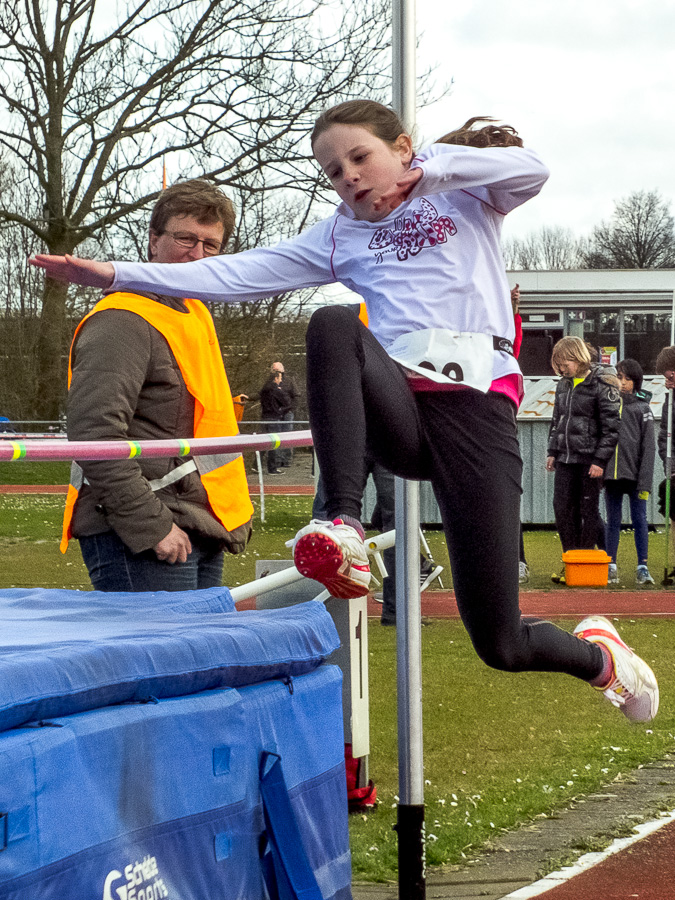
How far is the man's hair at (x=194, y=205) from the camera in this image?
3729 millimetres

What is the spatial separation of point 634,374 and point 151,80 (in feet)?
37.3

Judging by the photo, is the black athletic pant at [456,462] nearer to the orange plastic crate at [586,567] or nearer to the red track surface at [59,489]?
the orange plastic crate at [586,567]

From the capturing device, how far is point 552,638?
3166 mm

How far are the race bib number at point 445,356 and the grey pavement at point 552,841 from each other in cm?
161

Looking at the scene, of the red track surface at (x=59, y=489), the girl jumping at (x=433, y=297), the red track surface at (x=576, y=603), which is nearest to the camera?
the girl jumping at (x=433, y=297)

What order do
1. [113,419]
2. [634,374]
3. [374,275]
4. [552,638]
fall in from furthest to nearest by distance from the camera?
[634,374] < [113,419] < [552,638] < [374,275]

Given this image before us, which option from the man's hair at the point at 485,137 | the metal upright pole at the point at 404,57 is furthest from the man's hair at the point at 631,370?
the man's hair at the point at 485,137

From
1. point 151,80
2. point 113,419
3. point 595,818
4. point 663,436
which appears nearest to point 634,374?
point 663,436

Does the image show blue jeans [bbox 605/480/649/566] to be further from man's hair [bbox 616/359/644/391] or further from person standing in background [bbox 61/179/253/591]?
person standing in background [bbox 61/179/253/591]

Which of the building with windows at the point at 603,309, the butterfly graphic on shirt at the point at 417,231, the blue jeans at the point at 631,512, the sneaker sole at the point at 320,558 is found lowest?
the blue jeans at the point at 631,512

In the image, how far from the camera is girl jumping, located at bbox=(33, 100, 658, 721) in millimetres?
2752

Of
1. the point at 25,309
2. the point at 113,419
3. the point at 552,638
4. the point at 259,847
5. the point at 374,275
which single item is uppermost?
the point at 25,309

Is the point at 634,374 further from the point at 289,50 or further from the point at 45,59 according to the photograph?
the point at 45,59

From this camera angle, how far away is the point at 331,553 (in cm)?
240
